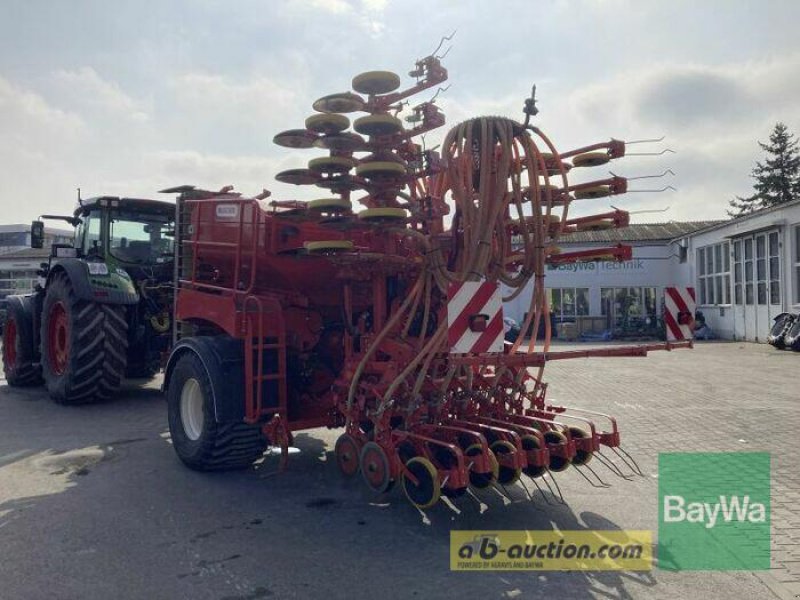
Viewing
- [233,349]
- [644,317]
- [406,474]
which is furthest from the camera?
[644,317]

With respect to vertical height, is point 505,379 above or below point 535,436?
above

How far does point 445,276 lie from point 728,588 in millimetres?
2470

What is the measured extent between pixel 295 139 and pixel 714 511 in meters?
4.14

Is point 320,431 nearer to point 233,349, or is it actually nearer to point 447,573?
point 233,349

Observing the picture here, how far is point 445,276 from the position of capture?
4516mm

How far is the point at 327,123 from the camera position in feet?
14.4

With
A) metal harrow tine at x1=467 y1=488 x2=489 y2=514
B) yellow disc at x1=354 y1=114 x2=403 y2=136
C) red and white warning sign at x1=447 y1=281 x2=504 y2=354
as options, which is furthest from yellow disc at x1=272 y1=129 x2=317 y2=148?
metal harrow tine at x1=467 y1=488 x2=489 y2=514

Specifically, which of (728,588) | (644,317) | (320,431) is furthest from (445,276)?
(644,317)

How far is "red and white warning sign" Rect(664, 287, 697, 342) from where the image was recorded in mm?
4859

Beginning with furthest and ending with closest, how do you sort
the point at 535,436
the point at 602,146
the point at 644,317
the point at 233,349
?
the point at 644,317 → the point at 233,349 → the point at 602,146 → the point at 535,436

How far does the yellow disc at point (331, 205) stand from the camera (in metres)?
4.45

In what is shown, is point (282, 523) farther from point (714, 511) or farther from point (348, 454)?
point (714, 511)

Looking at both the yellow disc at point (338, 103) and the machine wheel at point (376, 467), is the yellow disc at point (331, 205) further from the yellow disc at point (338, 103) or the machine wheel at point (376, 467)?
the machine wheel at point (376, 467)

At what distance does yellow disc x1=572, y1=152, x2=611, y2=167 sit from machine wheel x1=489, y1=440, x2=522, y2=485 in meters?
2.15
